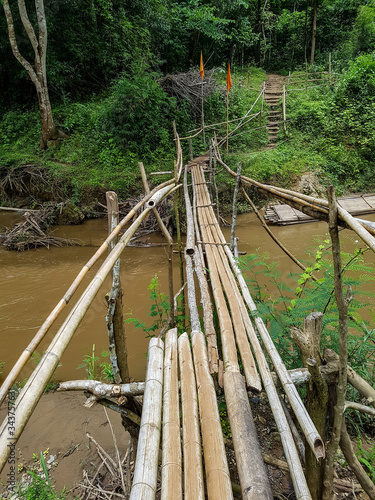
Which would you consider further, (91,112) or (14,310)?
(91,112)

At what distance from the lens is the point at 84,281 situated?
486cm

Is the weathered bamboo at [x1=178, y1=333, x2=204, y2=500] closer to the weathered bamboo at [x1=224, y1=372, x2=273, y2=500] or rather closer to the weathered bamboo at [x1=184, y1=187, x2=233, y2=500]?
the weathered bamboo at [x1=184, y1=187, x2=233, y2=500]

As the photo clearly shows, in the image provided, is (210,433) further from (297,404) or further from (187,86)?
(187,86)

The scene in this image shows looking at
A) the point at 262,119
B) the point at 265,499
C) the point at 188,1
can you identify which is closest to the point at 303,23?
the point at 188,1

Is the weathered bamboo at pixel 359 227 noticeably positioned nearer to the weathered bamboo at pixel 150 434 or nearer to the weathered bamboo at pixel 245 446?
the weathered bamboo at pixel 245 446

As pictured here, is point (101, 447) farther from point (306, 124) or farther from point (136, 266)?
point (306, 124)

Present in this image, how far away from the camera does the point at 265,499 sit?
82 centimetres

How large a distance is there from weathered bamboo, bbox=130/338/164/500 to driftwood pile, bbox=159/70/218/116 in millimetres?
9209

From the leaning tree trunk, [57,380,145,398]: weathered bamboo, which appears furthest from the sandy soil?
the leaning tree trunk

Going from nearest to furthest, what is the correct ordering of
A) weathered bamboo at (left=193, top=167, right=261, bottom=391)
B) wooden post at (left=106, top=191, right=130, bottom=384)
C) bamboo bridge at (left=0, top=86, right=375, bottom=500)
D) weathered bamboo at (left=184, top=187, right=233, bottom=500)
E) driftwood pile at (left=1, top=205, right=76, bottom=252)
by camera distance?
bamboo bridge at (left=0, top=86, right=375, bottom=500)
weathered bamboo at (left=184, top=187, right=233, bottom=500)
weathered bamboo at (left=193, top=167, right=261, bottom=391)
wooden post at (left=106, top=191, right=130, bottom=384)
driftwood pile at (left=1, top=205, right=76, bottom=252)

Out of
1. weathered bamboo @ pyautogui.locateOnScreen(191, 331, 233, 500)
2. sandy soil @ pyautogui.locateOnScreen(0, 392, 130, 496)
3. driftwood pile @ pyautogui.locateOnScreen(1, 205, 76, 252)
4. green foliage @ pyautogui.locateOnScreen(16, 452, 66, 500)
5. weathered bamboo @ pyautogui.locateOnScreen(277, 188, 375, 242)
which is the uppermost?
weathered bamboo @ pyautogui.locateOnScreen(277, 188, 375, 242)

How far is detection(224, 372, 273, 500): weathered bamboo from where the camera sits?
861 mm

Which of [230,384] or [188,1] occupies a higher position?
[188,1]

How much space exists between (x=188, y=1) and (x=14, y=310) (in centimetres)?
1466
